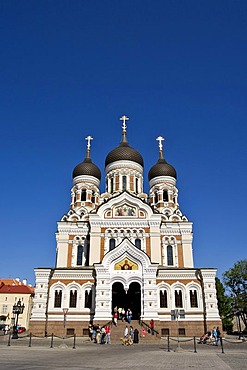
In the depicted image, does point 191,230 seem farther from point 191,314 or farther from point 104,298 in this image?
point 104,298

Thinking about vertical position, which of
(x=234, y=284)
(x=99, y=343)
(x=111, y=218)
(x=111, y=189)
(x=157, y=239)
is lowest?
(x=99, y=343)

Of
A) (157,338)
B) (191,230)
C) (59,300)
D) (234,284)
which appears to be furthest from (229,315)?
(59,300)

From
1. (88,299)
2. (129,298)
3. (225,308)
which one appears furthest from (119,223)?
(225,308)

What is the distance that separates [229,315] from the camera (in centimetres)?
4397

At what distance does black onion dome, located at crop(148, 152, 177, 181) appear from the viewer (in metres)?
43.1

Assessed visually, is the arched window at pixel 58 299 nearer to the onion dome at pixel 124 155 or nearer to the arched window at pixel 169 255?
the arched window at pixel 169 255

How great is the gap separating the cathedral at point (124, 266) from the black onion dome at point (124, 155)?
18 centimetres

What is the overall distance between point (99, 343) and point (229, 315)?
2599cm

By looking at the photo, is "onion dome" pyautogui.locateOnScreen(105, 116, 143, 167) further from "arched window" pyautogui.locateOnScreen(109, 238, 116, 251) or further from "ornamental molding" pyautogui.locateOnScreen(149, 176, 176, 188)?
"arched window" pyautogui.locateOnScreen(109, 238, 116, 251)

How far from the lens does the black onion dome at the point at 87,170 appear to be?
43.2m

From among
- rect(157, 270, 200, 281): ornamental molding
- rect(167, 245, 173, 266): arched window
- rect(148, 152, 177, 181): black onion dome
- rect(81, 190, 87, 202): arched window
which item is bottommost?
rect(157, 270, 200, 281): ornamental molding

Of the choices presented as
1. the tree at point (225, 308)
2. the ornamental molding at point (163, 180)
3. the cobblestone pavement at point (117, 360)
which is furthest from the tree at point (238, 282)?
the cobblestone pavement at point (117, 360)

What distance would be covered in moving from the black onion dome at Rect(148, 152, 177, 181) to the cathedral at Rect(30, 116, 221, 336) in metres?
0.30

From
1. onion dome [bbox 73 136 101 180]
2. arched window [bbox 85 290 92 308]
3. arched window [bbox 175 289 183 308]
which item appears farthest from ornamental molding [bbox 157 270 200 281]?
onion dome [bbox 73 136 101 180]
